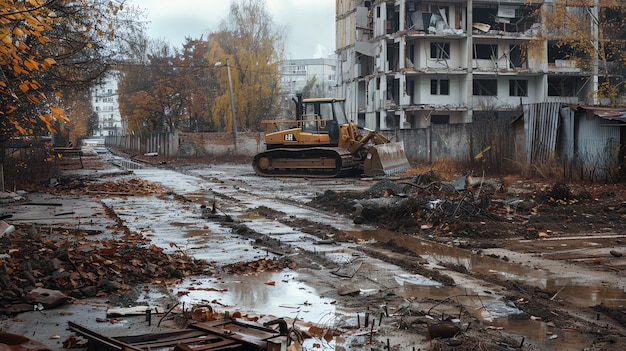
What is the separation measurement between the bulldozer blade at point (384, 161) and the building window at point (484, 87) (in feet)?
85.7

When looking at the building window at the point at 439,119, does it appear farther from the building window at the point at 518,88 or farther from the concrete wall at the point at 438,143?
the concrete wall at the point at 438,143

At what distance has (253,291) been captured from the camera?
24.2 feet

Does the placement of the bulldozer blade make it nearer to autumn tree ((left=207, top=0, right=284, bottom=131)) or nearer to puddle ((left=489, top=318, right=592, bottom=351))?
puddle ((left=489, top=318, right=592, bottom=351))

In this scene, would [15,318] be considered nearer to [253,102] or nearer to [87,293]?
[87,293]

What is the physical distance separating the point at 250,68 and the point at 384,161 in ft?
115

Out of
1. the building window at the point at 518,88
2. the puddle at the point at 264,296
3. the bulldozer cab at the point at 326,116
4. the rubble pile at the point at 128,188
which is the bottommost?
the puddle at the point at 264,296

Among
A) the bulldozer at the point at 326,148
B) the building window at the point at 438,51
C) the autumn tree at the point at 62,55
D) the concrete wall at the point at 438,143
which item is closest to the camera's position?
the autumn tree at the point at 62,55

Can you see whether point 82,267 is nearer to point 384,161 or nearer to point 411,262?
point 411,262

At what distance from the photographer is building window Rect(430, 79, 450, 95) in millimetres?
50562

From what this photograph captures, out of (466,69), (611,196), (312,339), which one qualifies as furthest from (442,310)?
(466,69)

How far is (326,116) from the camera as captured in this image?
29297mm

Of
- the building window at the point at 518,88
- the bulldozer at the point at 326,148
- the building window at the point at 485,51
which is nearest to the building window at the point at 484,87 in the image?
the building window at the point at 518,88

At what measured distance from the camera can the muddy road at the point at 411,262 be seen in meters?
5.80

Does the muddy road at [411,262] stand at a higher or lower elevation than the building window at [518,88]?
lower
